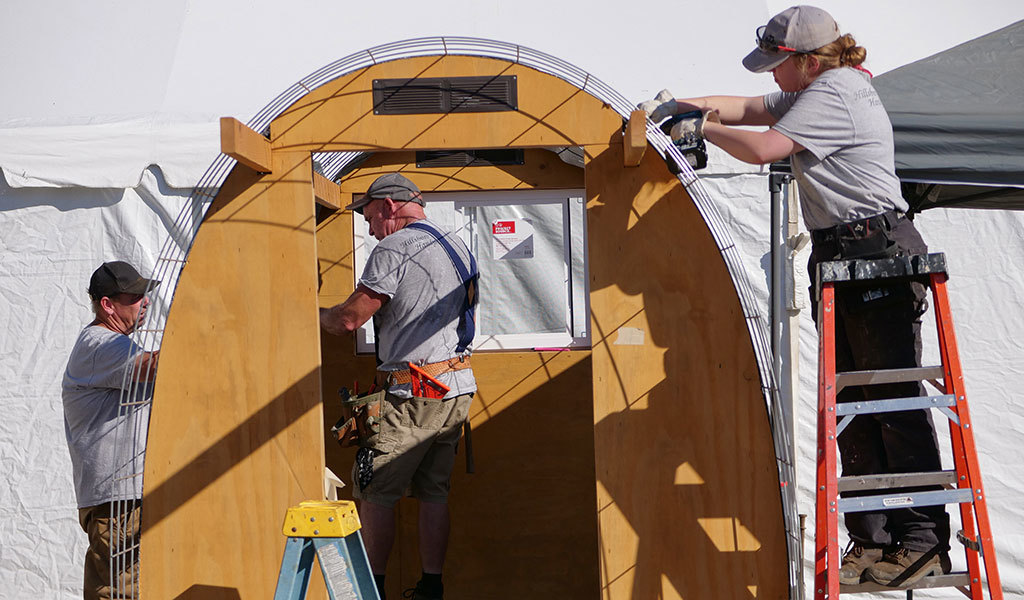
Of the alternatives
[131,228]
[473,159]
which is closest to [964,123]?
[473,159]

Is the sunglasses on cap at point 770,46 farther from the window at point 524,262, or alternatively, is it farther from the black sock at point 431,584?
the black sock at point 431,584

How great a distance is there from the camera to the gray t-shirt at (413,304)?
369cm

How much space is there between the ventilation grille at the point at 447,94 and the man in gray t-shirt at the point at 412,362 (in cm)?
72

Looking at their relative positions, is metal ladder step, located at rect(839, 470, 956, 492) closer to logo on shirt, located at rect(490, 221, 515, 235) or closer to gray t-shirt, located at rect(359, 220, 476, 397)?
gray t-shirt, located at rect(359, 220, 476, 397)

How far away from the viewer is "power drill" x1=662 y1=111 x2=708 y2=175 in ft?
9.91

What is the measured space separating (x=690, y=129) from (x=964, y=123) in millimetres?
1351

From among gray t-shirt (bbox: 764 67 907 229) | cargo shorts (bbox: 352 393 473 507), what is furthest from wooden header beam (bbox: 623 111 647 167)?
cargo shorts (bbox: 352 393 473 507)

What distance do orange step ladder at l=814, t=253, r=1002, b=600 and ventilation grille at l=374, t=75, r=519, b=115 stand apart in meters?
1.28

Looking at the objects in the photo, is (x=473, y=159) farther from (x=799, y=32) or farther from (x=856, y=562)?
(x=856, y=562)

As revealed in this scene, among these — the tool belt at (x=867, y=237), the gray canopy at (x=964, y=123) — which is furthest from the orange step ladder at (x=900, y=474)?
the gray canopy at (x=964, y=123)

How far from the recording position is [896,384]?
281cm

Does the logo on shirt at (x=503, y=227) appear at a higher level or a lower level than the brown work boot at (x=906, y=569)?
higher

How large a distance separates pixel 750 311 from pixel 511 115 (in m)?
1.10

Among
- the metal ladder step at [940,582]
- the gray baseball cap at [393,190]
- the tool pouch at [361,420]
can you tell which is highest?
the gray baseball cap at [393,190]
